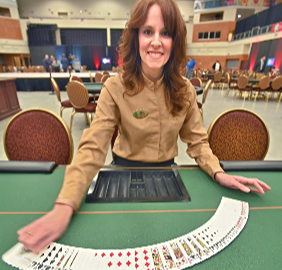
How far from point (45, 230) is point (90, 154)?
0.33m

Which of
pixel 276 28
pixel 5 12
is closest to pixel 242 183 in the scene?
pixel 276 28

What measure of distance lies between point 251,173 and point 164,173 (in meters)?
0.43

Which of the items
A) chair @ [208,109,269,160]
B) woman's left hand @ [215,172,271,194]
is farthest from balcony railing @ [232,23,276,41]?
woman's left hand @ [215,172,271,194]

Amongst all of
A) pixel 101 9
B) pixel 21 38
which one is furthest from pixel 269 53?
pixel 21 38

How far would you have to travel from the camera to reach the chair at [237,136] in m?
1.28

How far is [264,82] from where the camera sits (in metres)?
5.95

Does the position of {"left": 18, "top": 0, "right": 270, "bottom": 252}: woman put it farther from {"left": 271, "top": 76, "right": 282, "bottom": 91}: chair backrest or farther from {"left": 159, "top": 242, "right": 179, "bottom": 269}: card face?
{"left": 271, "top": 76, "right": 282, "bottom": 91}: chair backrest

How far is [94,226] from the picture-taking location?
59 centimetres

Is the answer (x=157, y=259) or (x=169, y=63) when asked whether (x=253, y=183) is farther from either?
(x=169, y=63)

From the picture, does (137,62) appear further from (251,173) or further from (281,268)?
(281,268)

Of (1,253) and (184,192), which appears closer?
(1,253)

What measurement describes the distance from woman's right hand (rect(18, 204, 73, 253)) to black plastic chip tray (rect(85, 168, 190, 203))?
12cm

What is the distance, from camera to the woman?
799 mm

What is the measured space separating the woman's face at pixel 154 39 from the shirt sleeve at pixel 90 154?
0.85 feet
